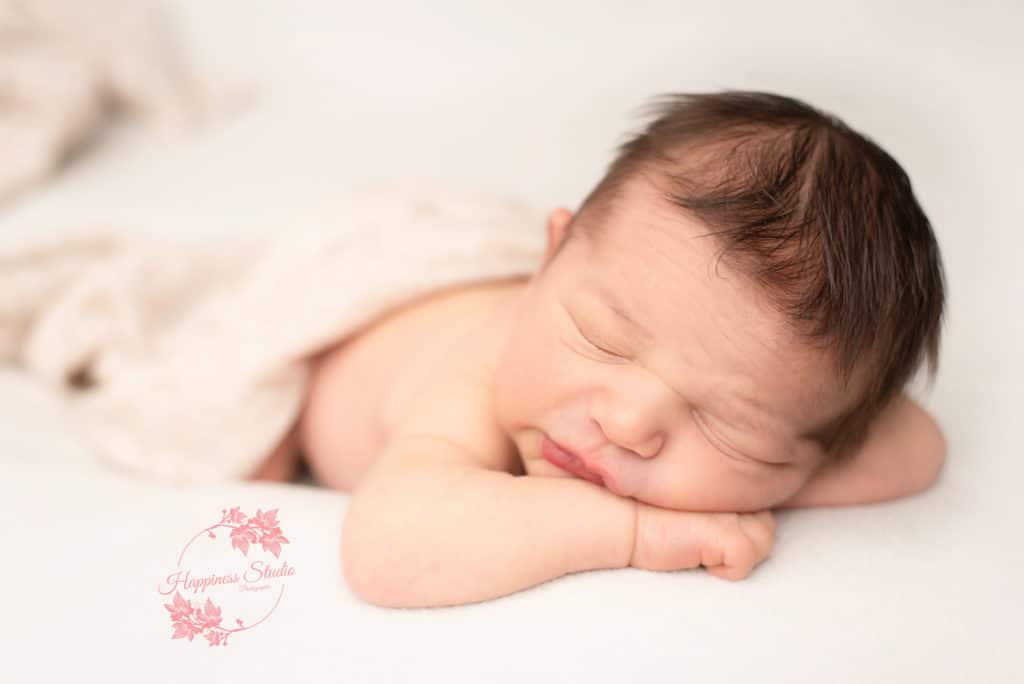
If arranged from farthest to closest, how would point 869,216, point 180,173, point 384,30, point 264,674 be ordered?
1. point 384,30
2. point 180,173
3. point 869,216
4. point 264,674

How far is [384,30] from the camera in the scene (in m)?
2.03

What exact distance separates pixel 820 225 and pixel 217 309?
33.9 inches

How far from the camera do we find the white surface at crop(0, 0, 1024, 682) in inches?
30.9

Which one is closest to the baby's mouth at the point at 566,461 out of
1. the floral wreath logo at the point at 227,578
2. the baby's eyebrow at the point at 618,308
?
the baby's eyebrow at the point at 618,308

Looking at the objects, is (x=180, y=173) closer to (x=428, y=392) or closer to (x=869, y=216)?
(x=428, y=392)

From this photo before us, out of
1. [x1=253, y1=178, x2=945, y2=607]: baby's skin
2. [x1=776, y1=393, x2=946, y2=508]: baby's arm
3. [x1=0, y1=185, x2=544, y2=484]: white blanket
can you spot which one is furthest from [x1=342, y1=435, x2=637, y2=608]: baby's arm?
[x1=0, y1=185, x2=544, y2=484]: white blanket

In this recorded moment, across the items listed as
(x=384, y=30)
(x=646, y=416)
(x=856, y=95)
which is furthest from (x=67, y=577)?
(x=384, y=30)

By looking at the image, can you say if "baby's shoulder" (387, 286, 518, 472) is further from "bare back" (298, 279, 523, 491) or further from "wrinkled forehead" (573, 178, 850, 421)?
"wrinkled forehead" (573, 178, 850, 421)

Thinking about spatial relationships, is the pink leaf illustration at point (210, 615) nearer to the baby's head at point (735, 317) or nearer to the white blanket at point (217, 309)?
the baby's head at point (735, 317)

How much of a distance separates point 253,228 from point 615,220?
908mm

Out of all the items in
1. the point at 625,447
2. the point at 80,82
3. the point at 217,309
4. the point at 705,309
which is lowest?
the point at 217,309

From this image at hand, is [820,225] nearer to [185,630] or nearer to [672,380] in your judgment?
[672,380]

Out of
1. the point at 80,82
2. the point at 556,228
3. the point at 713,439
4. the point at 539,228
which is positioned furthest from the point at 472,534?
the point at 80,82

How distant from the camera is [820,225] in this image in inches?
32.7
